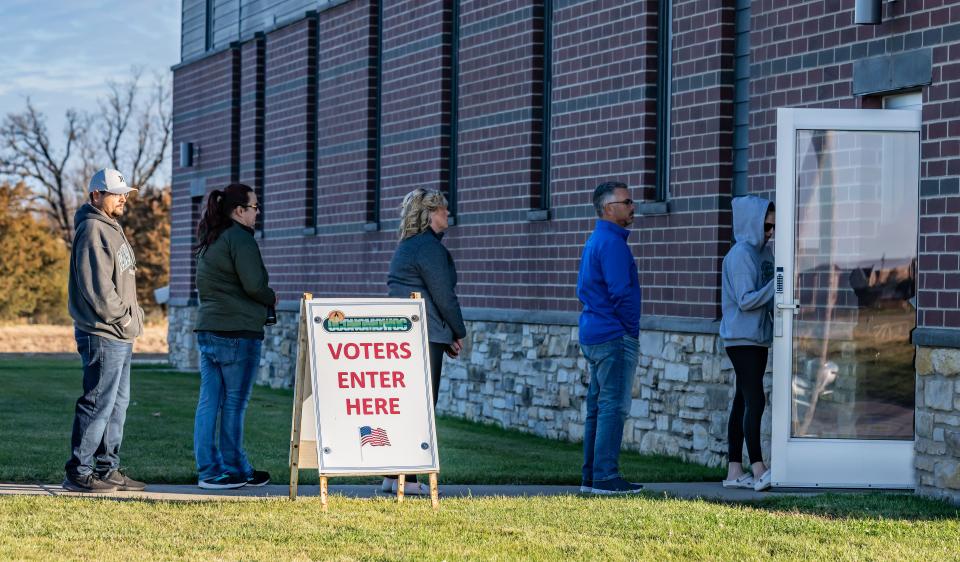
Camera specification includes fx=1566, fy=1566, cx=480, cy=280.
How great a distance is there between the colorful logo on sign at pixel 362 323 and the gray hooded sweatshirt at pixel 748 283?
2332 mm

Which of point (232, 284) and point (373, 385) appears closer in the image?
point (373, 385)

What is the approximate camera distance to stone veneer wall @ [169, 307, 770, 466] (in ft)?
42.8

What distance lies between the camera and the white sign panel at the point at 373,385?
953 cm

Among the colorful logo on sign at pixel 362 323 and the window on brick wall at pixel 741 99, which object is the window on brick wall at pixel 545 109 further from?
the colorful logo on sign at pixel 362 323

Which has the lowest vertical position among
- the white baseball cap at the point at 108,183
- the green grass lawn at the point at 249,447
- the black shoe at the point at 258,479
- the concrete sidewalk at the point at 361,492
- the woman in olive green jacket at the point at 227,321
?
the green grass lawn at the point at 249,447

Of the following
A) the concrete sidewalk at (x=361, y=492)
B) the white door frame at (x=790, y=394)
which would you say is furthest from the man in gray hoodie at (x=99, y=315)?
the white door frame at (x=790, y=394)

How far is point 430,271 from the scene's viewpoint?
10008 millimetres

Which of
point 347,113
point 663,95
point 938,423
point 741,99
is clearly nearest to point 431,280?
point 938,423

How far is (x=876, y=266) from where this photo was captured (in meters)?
10.8

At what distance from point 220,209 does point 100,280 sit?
934 mm

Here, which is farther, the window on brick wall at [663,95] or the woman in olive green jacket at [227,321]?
the window on brick wall at [663,95]

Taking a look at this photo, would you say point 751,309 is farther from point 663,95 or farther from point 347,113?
point 347,113

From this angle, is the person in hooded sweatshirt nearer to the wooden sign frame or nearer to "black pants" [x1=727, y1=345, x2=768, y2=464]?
"black pants" [x1=727, y1=345, x2=768, y2=464]

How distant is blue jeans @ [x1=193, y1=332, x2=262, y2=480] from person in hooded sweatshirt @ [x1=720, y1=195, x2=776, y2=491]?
318 cm
